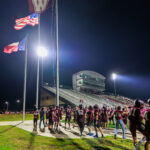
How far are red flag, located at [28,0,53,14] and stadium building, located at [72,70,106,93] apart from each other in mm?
48271

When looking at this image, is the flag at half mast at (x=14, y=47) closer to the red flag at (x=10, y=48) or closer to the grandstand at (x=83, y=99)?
the red flag at (x=10, y=48)

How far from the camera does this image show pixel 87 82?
208 feet

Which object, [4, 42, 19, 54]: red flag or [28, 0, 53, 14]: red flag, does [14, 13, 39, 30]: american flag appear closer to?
[4, 42, 19, 54]: red flag

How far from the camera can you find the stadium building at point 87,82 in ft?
205

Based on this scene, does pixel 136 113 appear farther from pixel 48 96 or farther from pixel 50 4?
pixel 48 96

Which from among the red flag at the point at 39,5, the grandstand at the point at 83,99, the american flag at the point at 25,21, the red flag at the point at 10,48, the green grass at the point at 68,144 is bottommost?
the green grass at the point at 68,144

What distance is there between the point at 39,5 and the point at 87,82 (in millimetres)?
51014

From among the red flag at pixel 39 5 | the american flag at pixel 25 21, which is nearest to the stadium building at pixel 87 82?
the american flag at pixel 25 21

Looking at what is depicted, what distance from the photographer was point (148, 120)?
5.49 m

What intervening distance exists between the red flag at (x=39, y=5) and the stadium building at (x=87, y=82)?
4827 cm

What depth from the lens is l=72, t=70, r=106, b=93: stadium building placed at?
62.4 metres

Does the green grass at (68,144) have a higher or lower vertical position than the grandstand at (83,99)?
lower

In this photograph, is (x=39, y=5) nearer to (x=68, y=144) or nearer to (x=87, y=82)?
(x=68, y=144)

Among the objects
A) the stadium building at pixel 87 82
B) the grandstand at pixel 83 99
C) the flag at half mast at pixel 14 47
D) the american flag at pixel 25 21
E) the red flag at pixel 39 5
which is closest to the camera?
the red flag at pixel 39 5
